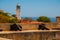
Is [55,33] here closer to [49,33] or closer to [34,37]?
[49,33]

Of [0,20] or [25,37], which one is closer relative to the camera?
[25,37]

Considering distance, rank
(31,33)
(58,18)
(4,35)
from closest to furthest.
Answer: (4,35) < (31,33) < (58,18)

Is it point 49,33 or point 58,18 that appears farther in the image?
point 58,18

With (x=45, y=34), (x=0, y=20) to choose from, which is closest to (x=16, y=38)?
(x=45, y=34)

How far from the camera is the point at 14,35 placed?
307 inches

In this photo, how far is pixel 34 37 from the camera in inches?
320

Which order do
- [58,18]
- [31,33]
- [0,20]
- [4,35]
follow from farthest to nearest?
[58,18] < [0,20] < [31,33] < [4,35]

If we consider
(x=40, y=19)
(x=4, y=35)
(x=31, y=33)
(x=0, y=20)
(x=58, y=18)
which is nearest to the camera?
(x=4, y=35)

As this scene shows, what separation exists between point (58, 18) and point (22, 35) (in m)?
8.09

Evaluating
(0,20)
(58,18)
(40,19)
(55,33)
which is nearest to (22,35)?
(55,33)

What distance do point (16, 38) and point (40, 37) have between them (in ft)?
3.09

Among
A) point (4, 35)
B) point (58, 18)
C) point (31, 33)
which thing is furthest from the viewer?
point (58, 18)

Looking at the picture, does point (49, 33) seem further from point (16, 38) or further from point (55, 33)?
point (16, 38)

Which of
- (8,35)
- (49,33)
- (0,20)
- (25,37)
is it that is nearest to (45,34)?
(49,33)
